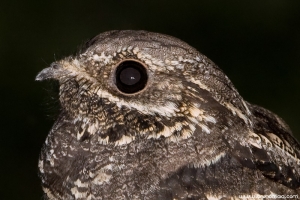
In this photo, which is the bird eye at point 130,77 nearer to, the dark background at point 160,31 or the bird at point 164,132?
the bird at point 164,132

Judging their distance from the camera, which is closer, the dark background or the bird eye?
the bird eye

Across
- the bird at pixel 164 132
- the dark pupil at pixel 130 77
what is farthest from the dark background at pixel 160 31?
the dark pupil at pixel 130 77

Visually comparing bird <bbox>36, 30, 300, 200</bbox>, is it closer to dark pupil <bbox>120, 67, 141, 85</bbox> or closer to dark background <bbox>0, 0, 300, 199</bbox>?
dark pupil <bbox>120, 67, 141, 85</bbox>

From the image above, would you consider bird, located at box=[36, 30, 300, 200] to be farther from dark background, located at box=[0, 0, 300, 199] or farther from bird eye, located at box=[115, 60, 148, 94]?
dark background, located at box=[0, 0, 300, 199]

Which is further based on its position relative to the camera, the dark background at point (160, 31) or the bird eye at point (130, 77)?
the dark background at point (160, 31)

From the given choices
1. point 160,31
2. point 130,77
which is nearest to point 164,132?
point 130,77

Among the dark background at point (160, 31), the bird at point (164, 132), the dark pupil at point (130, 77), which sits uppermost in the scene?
the dark background at point (160, 31)

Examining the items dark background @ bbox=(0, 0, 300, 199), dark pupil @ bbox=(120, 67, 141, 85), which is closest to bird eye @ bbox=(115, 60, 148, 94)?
dark pupil @ bbox=(120, 67, 141, 85)

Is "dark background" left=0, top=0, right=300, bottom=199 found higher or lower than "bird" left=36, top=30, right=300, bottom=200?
higher

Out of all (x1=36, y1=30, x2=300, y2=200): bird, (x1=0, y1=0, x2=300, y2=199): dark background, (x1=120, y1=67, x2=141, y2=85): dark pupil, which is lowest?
(x1=36, y1=30, x2=300, y2=200): bird
